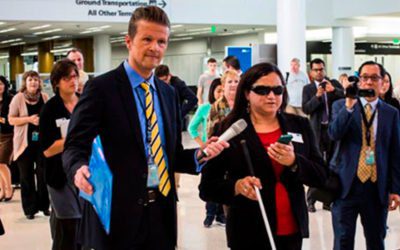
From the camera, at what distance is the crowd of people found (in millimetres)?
2830

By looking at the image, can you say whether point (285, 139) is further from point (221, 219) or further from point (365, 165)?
point (221, 219)

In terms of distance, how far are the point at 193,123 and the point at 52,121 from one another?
279 cm

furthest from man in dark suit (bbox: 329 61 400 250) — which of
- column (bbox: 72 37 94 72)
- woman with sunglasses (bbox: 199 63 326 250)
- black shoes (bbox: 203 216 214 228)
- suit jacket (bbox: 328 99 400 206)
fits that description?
column (bbox: 72 37 94 72)

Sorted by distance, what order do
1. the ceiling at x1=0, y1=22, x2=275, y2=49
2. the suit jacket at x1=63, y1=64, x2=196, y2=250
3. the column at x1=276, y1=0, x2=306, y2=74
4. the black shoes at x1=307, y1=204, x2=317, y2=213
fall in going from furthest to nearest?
1. the ceiling at x1=0, y1=22, x2=275, y2=49
2. the column at x1=276, y1=0, x2=306, y2=74
3. the black shoes at x1=307, y1=204, x2=317, y2=213
4. the suit jacket at x1=63, y1=64, x2=196, y2=250

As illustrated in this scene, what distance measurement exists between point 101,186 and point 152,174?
0.99ft

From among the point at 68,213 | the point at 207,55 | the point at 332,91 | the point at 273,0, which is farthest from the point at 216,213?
the point at 207,55

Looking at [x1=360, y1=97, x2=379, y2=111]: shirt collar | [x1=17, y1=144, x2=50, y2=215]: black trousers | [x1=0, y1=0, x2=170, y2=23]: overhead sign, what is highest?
[x1=0, y1=0, x2=170, y2=23]: overhead sign

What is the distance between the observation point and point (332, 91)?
8.99 m

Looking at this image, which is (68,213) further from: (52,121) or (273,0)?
(273,0)

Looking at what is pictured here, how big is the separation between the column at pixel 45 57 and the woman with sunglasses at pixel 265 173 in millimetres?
30724

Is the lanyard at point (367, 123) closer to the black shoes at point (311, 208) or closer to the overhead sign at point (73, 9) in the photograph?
the black shoes at point (311, 208)

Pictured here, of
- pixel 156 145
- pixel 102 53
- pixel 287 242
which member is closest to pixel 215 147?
→ pixel 156 145

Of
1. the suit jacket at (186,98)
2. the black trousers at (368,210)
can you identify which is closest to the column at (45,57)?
the suit jacket at (186,98)

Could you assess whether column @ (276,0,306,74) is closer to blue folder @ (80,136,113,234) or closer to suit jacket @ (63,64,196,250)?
suit jacket @ (63,64,196,250)
